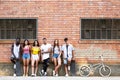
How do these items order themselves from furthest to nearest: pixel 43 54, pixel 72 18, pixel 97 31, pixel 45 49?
pixel 97 31, pixel 72 18, pixel 43 54, pixel 45 49

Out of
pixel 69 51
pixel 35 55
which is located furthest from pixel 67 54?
pixel 35 55

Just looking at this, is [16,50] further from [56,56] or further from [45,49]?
[56,56]

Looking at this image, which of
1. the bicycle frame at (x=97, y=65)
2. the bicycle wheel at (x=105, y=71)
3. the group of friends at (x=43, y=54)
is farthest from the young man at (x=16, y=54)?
the bicycle wheel at (x=105, y=71)

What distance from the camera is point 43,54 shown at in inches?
1300

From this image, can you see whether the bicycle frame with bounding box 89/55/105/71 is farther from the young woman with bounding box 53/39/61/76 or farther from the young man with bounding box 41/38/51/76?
the young man with bounding box 41/38/51/76

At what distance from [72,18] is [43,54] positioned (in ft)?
→ 7.11

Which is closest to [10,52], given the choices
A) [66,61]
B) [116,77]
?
[66,61]

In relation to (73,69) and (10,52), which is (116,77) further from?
(10,52)

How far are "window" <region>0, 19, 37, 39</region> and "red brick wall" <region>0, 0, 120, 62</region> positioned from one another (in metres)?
0.29

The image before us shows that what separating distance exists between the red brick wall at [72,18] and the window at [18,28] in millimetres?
295

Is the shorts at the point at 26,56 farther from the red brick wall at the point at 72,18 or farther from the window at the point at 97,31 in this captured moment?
the window at the point at 97,31

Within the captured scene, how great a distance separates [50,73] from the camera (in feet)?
109

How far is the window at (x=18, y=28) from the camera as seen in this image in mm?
33531

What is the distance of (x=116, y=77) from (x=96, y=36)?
2.37 meters
